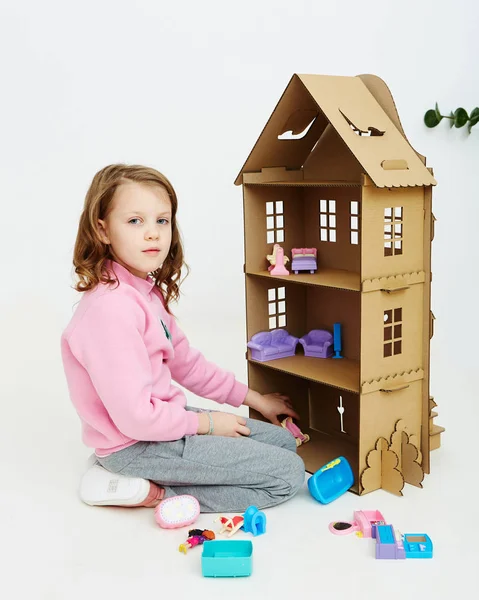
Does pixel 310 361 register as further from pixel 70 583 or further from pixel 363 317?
pixel 70 583

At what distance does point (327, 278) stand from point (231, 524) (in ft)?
2.27

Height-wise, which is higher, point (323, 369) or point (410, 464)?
point (323, 369)

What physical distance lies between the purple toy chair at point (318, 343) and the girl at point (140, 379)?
1.26 ft

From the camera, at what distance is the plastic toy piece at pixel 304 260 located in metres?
2.24

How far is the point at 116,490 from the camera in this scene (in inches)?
75.4

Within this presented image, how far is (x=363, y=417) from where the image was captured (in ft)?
6.50

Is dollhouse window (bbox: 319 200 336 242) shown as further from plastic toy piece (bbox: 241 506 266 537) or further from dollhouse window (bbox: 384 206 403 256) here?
plastic toy piece (bbox: 241 506 266 537)

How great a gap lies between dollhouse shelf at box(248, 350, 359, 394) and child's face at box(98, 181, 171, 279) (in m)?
0.49

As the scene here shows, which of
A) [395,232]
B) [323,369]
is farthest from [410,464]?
[395,232]

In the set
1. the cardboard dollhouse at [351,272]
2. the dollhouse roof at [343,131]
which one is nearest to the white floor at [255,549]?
the cardboard dollhouse at [351,272]

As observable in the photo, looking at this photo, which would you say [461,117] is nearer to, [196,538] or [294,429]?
[294,429]

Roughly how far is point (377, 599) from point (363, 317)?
0.66 m

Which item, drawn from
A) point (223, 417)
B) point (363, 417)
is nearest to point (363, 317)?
point (363, 417)

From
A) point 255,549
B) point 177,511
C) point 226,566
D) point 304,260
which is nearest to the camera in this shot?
point 226,566
